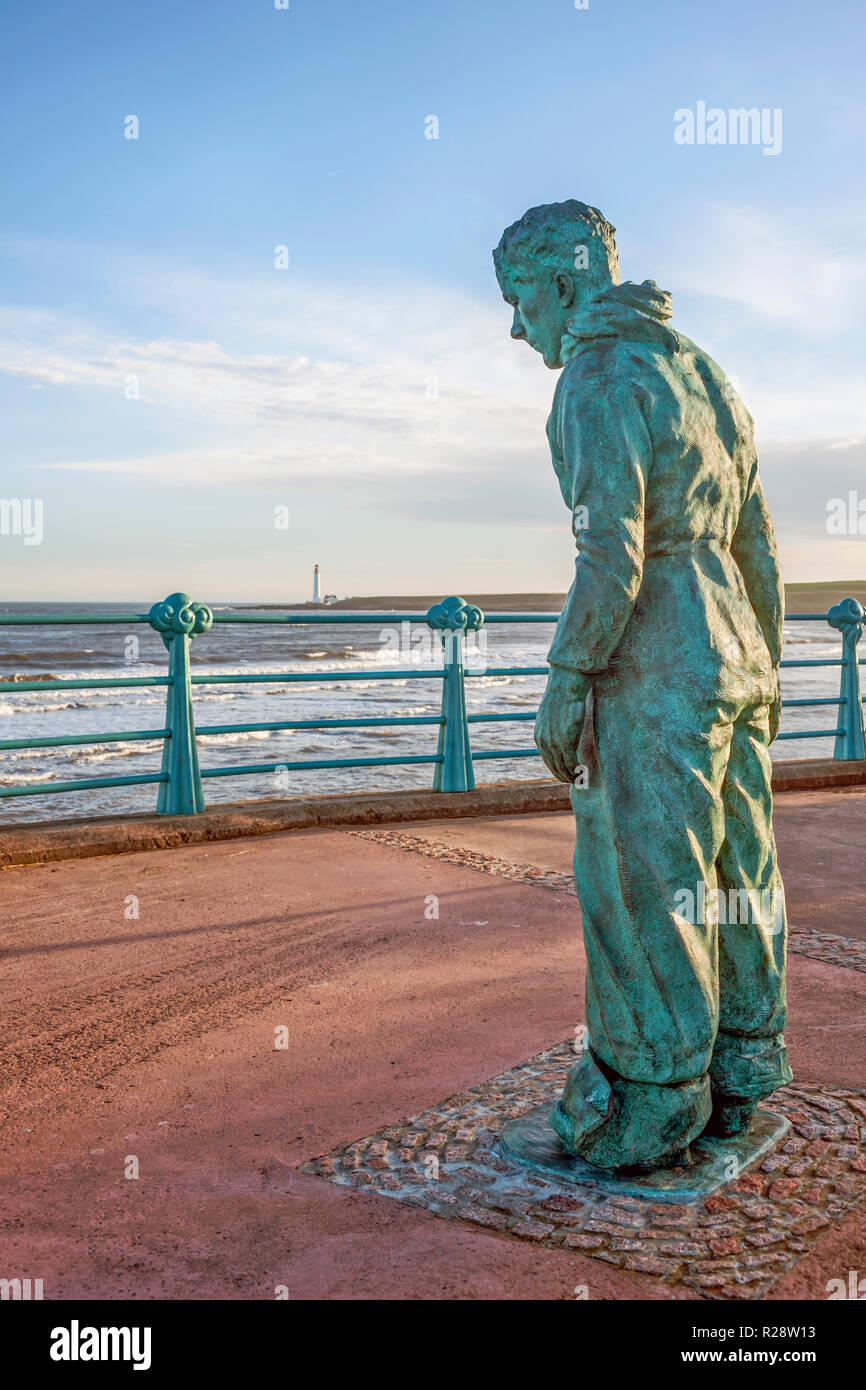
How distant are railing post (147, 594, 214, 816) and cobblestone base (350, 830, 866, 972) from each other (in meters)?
0.96

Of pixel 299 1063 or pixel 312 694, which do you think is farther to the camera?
pixel 312 694

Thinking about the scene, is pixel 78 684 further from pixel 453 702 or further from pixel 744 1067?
pixel 744 1067

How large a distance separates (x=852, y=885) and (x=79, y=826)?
380 cm

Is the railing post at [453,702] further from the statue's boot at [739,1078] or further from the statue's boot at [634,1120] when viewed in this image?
the statue's boot at [634,1120]

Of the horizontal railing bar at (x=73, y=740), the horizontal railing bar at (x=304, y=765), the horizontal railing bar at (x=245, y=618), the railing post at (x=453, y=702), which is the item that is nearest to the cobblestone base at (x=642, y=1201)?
the horizontal railing bar at (x=245, y=618)

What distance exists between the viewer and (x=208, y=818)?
614 cm

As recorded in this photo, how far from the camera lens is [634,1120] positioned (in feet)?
7.95

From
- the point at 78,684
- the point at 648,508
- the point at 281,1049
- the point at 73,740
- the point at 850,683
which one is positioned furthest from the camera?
the point at 850,683

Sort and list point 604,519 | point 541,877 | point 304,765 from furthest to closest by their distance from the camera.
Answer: point 304,765, point 541,877, point 604,519

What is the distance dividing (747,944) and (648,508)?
101 cm

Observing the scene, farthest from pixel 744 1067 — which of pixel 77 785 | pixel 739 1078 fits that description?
pixel 77 785

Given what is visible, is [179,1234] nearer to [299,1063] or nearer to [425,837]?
[299,1063]

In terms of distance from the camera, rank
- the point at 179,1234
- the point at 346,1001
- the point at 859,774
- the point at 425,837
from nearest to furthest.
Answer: the point at 179,1234 → the point at 346,1001 → the point at 425,837 → the point at 859,774
